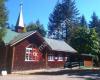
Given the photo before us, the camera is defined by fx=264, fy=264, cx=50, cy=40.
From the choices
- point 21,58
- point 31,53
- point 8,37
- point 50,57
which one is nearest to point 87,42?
point 50,57

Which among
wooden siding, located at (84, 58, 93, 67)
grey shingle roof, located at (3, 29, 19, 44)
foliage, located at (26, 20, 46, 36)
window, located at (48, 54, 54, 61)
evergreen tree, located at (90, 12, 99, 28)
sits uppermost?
evergreen tree, located at (90, 12, 99, 28)

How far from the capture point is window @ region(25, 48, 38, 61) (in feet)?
116

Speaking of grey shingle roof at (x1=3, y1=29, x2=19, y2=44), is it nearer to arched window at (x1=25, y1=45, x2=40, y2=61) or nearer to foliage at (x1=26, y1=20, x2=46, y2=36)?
arched window at (x1=25, y1=45, x2=40, y2=61)

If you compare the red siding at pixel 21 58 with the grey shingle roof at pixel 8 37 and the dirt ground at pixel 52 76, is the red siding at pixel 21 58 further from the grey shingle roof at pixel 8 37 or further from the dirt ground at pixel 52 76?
the dirt ground at pixel 52 76

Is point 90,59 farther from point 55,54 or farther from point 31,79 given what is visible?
point 31,79

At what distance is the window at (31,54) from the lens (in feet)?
116

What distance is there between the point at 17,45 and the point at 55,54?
34.1ft

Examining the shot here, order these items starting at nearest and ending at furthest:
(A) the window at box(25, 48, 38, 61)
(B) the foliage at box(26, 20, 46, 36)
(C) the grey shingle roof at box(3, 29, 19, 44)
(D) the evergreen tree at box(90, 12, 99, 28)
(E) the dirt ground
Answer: (E) the dirt ground
(C) the grey shingle roof at box(3, 29, 19, 44)
(A) the window at box(25, 48, 38, 61)
(B) the foliage at box(26, 20, 46, 36)
(D) the evergreen tree at box(90, 12, 99, 28)

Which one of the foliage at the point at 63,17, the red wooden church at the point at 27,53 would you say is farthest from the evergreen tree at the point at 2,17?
the foliage at the point at 63,17

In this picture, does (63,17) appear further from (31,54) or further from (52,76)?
(52,76)

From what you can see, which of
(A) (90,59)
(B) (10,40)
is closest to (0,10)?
(B) (10,40)

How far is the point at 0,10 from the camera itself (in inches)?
1280

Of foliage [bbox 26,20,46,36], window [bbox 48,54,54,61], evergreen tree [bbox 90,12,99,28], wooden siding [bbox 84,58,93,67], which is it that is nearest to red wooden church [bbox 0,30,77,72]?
window [bbox 48,54,54,61]

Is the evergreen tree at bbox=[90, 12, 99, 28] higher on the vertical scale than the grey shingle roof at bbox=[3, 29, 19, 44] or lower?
higher
